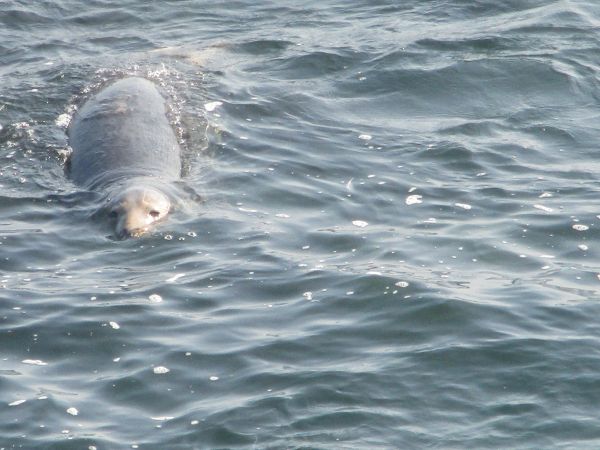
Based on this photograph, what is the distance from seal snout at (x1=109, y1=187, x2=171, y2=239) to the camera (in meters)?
10.9

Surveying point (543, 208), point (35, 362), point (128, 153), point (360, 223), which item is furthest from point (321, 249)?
point (35, 362)

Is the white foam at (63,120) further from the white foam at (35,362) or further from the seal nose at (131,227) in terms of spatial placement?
the white foam at (35,362)

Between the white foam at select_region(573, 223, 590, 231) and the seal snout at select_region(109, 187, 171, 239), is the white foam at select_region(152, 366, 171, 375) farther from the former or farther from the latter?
the white foam at select_region(573, 223, 590, 231)

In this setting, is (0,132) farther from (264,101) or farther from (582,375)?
(582,375)

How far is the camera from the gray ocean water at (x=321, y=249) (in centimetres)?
779

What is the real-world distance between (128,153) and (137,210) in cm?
146

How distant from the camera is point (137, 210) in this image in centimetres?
1104

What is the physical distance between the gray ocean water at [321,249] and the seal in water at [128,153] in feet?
0.69

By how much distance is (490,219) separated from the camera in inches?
442

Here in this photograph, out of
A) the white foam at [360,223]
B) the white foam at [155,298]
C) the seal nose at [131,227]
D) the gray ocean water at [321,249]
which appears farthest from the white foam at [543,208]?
the white foam at [155,298]

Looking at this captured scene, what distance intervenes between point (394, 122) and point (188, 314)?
557 cm

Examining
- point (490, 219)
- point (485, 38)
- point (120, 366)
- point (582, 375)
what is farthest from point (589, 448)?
point (485, 38)

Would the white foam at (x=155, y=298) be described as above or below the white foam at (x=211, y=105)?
below

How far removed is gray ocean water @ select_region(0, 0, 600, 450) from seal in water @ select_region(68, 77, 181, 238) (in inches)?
8.3
